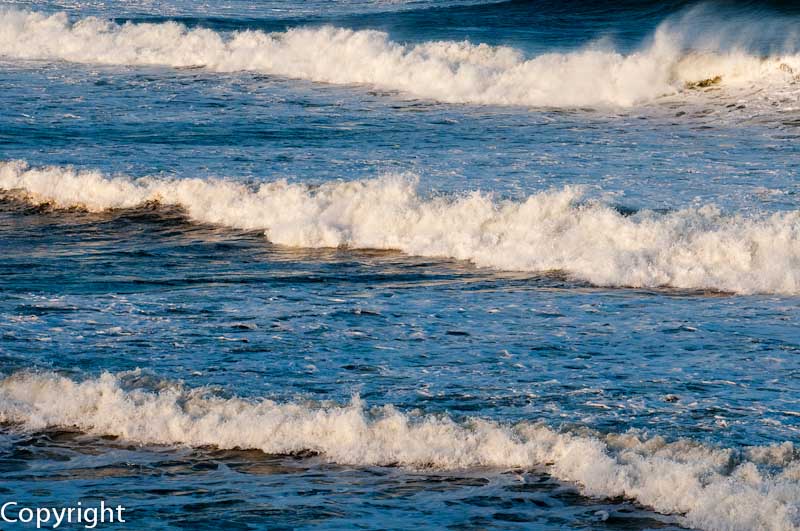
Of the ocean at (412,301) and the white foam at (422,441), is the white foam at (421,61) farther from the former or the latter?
the white foam at (422,441)

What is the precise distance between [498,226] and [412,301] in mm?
2560

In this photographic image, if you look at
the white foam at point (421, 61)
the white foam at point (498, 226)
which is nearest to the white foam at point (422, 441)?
the white foam at point (498, 226)

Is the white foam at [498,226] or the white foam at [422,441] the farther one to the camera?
the white foam at [498,226]

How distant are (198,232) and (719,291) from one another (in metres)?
5.58

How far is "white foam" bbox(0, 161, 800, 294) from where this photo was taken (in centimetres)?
1091

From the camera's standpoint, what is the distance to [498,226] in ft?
41.1

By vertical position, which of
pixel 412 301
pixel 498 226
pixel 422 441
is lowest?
pixel 422 441

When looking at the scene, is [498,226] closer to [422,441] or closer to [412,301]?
[412,301]

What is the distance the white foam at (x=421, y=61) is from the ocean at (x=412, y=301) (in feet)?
0.46

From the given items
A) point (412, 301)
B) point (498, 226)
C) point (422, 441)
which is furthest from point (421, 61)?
point (422, 441)

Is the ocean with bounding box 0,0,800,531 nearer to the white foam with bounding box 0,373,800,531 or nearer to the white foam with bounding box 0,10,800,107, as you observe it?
the white foam with bounding box 0,373,800,531

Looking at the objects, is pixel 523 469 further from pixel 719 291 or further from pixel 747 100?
pixel 747 100

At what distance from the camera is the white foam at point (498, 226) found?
10.9 metres

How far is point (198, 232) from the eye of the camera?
44.0ft
